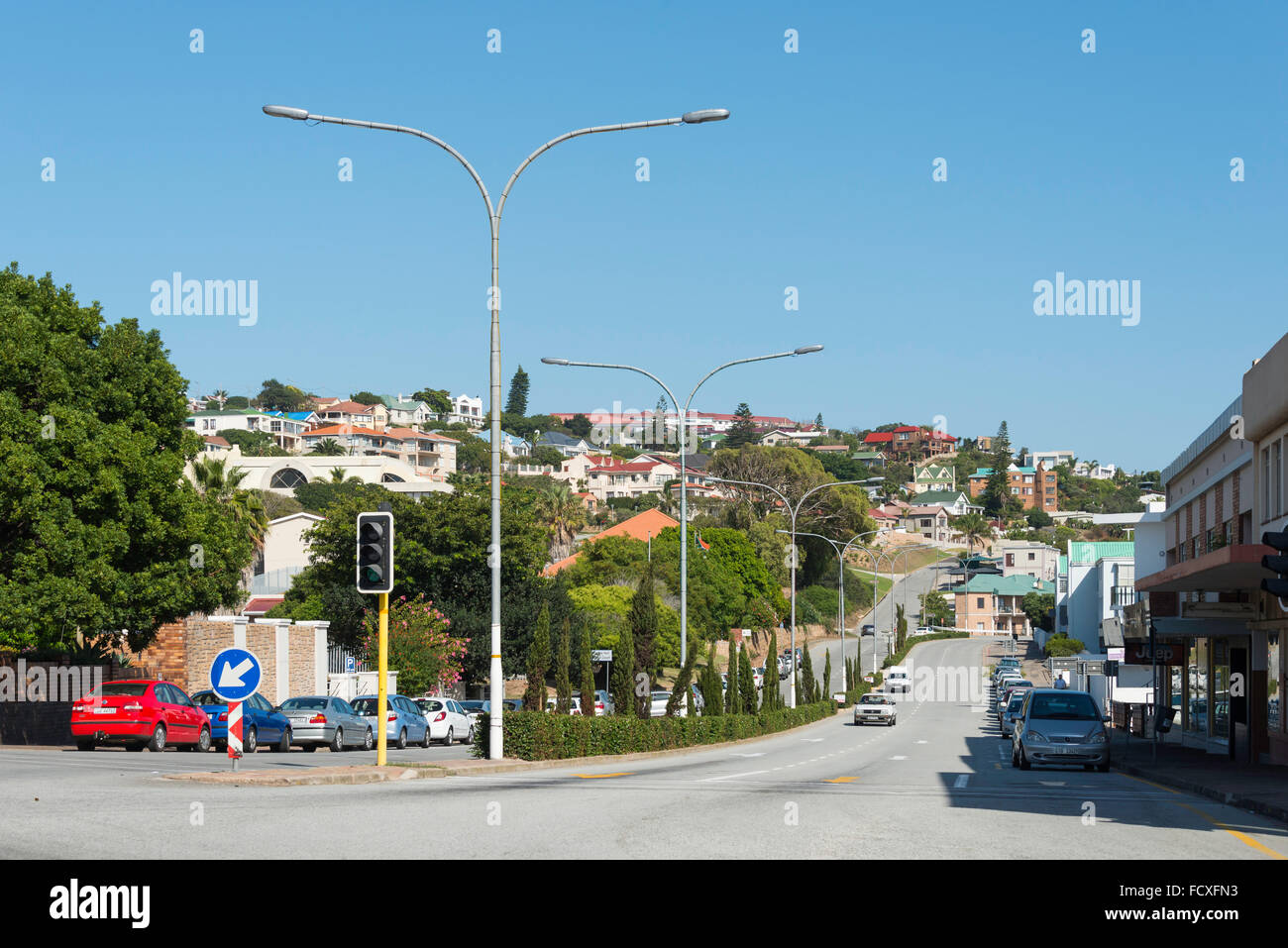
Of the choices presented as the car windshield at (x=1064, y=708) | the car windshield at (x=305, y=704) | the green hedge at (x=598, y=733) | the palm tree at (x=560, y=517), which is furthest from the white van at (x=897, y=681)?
the car windshield at (x=1064, y=708)

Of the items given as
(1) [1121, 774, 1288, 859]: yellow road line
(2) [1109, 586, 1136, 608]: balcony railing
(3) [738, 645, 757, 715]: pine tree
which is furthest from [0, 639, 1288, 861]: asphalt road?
(2) [1109, 586, 1136, 608]: balcony railing

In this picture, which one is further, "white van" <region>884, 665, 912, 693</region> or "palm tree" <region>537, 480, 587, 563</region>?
"palm tree" <region>537, 480, 587, 563</region>

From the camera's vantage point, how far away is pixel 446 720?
42.0m

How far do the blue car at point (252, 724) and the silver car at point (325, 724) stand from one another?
29.3 inches

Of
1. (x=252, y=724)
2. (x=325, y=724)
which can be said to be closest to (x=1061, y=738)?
(x=252, y=724)

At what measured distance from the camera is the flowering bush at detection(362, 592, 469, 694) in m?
55.2

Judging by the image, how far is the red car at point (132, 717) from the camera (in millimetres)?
29344

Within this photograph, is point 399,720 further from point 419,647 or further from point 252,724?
point 419,647

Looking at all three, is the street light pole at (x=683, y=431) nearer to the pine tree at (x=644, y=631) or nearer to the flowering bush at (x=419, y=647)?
the pine tree at (x=644, y=631)

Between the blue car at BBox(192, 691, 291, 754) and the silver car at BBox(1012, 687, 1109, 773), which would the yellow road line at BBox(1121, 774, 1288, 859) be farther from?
the blue car at BBox(192, 691, 291, 754)

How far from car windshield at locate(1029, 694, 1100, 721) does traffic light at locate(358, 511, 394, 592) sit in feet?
51.1

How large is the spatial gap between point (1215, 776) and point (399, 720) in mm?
21278
